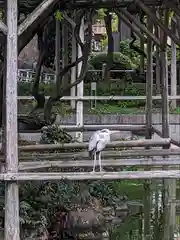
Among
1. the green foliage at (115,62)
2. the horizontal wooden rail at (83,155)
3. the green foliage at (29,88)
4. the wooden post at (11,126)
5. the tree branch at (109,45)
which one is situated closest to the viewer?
the wooden post at (11,126)

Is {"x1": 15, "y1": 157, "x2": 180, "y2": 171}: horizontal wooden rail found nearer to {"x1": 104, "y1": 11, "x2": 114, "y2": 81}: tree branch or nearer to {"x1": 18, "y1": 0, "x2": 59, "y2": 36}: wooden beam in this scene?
{"x1": 18, "y1": 0, "x2": 59, "y2": 36}: wooden beam

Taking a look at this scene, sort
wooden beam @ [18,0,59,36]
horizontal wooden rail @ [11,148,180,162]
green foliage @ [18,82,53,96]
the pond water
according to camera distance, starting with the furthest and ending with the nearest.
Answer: green foliage @ [18,82,53,96] < horizontal wooden rail @ [11,148,180,162] < the pond water < wooden beam @ [18,0,59,36]

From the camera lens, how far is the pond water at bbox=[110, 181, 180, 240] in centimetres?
876

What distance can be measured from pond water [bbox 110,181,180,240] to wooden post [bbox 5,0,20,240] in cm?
189

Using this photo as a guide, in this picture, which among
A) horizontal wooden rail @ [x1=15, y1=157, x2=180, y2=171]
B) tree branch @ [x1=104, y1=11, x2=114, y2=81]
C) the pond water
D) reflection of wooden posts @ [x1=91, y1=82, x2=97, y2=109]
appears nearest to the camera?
horizontal wooden rail @ [x1=15, y1=157, x2=180, y2=171]

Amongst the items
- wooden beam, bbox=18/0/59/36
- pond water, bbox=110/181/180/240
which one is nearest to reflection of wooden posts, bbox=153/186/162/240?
pond water, bbox=110/181/180/240

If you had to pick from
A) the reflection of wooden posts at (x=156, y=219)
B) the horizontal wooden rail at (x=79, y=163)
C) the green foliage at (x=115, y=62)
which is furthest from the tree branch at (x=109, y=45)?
the horizontal wooden rail at (x=79, y=163)

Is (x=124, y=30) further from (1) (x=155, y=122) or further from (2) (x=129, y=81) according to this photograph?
(1) (x=155, y=122)

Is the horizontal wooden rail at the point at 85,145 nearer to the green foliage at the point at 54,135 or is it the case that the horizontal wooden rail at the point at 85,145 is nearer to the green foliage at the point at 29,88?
the green foliage at the point at 54,135

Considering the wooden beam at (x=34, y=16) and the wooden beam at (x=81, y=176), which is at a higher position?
the wooden beam at (x=34, y=16)

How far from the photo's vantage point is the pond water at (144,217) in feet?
28.7

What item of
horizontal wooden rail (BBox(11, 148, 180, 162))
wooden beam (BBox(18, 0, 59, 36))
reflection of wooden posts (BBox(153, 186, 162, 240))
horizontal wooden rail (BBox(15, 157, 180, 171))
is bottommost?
reflection of wooden posts (BBox(153, 186, 162, 240))

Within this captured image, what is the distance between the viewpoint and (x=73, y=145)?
34.1 feet

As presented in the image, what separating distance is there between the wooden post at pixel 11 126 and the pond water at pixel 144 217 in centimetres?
189
